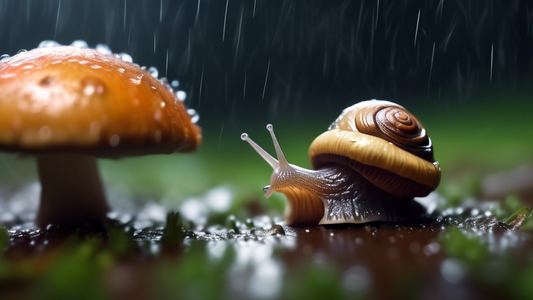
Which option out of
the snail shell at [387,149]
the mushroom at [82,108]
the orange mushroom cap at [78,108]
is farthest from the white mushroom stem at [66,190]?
the snail shell at [387,149]

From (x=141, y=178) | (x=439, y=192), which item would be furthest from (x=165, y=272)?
(x=141, y=178)

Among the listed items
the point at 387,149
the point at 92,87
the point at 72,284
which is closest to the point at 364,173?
the point at 387,149

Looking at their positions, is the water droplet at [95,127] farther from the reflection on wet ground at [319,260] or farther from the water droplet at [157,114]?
the reflection on wet ground at [319,260]

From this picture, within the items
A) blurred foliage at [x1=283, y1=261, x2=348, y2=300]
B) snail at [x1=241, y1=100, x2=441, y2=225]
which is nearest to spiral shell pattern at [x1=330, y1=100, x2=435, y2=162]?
snail at [x1=241, y1=100, x2=441, y2=225]

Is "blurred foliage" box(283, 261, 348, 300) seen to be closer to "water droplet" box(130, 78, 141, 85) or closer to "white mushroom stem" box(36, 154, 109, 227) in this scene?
"water droplet" box(130, 78, 141, 85)

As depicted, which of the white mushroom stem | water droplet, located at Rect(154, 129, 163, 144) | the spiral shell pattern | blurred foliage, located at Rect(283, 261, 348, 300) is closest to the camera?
blurred foliage, located at Rect(283, 261, 348, 300)

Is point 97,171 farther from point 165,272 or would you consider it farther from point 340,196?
point 340,196
